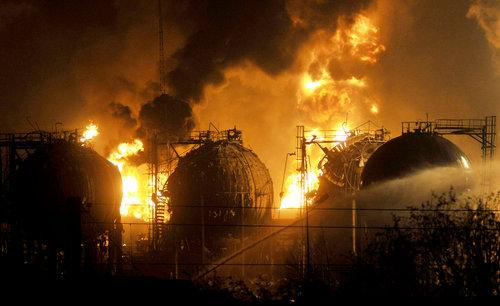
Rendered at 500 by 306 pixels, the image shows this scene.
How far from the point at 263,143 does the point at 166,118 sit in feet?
44.4

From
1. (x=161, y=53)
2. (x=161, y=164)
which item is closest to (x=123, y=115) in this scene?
(x=161, y=53)

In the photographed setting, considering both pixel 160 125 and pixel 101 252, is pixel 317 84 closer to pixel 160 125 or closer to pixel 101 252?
pixel 160 125

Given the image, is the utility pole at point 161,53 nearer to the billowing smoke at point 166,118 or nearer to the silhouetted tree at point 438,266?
the billowing smoke at point 166,118

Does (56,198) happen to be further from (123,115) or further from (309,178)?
(123,115)

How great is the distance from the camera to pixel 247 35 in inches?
2287

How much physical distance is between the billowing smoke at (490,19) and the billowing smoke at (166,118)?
22.8 metres

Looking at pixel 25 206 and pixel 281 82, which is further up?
pixel 281 82

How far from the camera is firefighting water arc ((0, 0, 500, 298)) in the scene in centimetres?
3503

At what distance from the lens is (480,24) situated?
56688 millimetres

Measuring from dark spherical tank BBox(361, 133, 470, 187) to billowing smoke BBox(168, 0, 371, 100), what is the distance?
76.4 feet

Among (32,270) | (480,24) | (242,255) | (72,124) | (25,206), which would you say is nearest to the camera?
(32,270)

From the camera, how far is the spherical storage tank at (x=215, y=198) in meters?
42.2

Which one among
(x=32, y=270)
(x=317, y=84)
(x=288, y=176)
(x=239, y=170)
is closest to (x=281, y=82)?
(x=317, y=84)

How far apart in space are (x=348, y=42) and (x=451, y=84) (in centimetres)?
877
